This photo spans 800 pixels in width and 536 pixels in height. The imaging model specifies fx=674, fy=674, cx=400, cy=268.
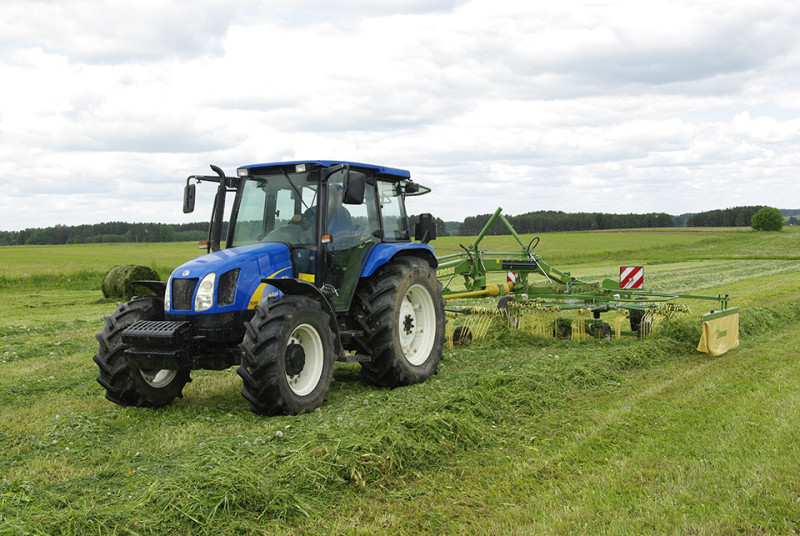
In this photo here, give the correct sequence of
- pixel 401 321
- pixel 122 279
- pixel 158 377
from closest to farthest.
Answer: pixel 158 377
pixel 401 321
pixel 122 279

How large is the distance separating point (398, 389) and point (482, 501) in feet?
9.50

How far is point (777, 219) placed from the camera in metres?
59.5

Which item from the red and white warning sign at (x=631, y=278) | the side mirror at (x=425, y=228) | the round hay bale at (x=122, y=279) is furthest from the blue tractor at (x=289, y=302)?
the round hay bale at (x=122, y=279)

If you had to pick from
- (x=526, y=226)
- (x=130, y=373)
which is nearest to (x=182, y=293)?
(x=130, y=373)

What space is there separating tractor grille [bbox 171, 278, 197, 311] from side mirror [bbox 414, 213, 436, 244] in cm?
334

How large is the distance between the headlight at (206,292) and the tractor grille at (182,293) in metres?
0.08

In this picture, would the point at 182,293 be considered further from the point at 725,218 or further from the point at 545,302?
the point at 725,218

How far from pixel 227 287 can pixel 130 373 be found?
1236mm

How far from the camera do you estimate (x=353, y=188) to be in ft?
20.5

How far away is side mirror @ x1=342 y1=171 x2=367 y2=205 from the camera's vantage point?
20.4 feet

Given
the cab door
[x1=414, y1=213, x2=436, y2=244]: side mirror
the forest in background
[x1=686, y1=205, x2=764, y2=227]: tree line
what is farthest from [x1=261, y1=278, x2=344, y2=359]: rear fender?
[x1=686, y1=205, x2=764, y2=227]: tree line

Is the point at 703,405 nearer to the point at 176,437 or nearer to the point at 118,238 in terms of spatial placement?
the point at 176,437

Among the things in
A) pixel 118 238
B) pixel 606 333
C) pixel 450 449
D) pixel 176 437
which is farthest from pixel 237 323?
pixel 118 238

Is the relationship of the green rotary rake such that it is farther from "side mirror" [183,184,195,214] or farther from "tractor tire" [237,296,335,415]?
"side mirror" [183,184,195,214]
